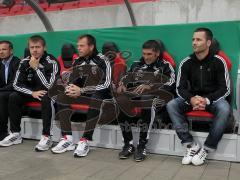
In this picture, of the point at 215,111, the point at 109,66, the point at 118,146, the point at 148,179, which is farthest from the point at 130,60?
the point at 148,179

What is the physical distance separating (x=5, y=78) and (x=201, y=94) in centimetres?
270

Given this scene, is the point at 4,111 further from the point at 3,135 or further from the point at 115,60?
the point at 115,60

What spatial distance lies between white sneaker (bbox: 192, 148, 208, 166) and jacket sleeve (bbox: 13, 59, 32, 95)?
225cm

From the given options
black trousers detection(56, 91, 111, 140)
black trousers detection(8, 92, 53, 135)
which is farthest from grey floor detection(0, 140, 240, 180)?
black trousers detection(8, 92, 53, 135)

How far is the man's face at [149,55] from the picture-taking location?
4383mm

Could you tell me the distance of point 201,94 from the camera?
13.6 feet

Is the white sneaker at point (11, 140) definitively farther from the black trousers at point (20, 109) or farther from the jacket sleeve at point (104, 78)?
the jacket sleeve at point (104, 78)

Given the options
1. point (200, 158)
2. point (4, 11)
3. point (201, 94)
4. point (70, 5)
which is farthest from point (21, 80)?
point (4, 11)

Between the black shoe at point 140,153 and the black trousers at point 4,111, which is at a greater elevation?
the black trousers at point 4,111

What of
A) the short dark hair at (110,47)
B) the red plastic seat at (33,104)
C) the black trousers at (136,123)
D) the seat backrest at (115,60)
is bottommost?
the black trousers at (136,123)

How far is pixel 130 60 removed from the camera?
529cm

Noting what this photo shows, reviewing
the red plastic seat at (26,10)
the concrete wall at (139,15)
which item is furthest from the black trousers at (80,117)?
the red plastic seat at (26,10)

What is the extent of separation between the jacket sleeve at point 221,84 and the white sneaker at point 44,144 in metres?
1.98

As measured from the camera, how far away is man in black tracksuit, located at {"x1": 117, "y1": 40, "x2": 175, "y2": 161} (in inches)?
161
